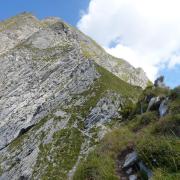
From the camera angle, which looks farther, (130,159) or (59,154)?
(59,154)

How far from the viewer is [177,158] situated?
16000 millimetres

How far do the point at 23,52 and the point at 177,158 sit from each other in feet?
258

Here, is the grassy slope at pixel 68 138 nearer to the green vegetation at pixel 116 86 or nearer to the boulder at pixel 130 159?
the green vegetation at pixel 116 86

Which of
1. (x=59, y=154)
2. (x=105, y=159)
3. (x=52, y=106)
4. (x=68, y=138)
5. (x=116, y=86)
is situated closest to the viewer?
(x=105, y=159)

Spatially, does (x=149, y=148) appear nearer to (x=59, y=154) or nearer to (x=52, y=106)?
(x=59, y=154)

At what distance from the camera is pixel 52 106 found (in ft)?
211

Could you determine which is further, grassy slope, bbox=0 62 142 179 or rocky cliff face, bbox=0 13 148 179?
rocky cliff face, bbox=0 13 148 179

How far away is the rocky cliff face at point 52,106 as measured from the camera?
4925 cm

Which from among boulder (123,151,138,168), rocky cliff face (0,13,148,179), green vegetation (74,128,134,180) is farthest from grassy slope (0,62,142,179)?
boulder (123,151,138,168)

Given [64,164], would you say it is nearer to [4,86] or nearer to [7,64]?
[4,86]

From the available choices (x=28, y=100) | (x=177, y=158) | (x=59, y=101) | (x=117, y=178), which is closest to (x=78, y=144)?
(x=59, y=101)

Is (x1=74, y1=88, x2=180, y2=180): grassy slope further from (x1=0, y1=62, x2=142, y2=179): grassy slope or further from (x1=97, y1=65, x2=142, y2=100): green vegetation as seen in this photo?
(x1=97, y1=65, x2=142, y2=100): green vegetation

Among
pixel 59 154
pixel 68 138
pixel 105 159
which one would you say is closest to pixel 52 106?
pixel 68 138

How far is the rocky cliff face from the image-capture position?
49.2 metres
